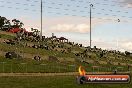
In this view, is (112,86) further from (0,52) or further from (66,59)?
(66,59)

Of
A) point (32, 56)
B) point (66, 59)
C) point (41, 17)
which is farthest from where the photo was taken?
point (41, 17)

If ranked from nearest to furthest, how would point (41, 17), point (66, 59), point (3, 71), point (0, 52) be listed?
point (3, 71) < point (0, 52) < point (66, 59) < point (41, 17)

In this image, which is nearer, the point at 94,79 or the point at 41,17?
the point at 94,79

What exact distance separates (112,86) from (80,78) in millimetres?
19887

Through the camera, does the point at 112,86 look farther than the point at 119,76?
Yes

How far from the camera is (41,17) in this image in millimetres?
118875

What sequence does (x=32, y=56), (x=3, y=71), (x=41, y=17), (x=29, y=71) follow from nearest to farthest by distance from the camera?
(x=3, y=71) < (x=29, y=71) < (x=32, y=56) < (x=41, y=17)

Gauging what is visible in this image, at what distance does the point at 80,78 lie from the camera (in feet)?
68.4

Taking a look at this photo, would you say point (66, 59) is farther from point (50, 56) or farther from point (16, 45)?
point (16, 45)

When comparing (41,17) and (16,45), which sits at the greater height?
(41,17)

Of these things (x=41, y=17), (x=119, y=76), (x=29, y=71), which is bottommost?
(x=29, y=71)

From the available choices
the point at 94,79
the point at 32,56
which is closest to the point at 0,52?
the point at 32,56

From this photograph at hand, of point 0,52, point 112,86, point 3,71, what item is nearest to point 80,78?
point 112,86

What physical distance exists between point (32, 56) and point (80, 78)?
3261 inches
